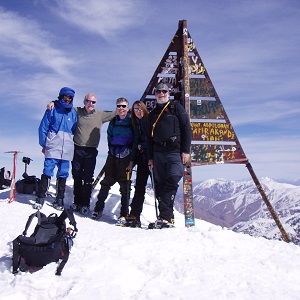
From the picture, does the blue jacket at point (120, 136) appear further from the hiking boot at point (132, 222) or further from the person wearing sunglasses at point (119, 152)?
the hiking boot at point (132, 222)

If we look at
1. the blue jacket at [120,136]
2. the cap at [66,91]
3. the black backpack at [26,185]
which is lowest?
the black backpack at [26,185]

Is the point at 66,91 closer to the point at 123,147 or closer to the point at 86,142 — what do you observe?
the point at 86,142

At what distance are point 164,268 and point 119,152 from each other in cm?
371

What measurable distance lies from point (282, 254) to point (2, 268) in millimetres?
3984

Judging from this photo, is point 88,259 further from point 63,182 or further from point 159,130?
point 63,182

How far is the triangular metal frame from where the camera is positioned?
8062 mm

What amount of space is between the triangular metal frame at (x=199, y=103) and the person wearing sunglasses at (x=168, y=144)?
5.23 ft

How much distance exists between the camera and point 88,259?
4355 mm

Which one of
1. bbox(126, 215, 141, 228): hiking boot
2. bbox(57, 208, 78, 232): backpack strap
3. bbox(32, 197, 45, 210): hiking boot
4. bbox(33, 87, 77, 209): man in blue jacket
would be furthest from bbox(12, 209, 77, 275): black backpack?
bbox(33, 87, 77, 209): man in blue jacket

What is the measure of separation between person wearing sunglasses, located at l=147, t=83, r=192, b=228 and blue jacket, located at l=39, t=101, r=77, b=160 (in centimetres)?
207

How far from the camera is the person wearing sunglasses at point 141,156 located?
702 centimetres

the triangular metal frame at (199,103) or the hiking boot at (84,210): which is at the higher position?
the triangular metal frame at (199,103)

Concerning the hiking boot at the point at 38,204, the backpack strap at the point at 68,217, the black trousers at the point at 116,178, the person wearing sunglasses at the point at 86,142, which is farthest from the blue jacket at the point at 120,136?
the backpack strap at the point at 68,217

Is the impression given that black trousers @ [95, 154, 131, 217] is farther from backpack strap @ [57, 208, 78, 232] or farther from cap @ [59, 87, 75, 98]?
backpack strap @ [57, 208, 78, 232]
